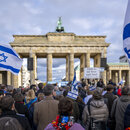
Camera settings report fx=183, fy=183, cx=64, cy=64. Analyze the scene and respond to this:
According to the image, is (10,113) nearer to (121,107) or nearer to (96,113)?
(96,113)

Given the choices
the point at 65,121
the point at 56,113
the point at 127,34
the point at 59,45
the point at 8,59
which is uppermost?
the point at 59,45

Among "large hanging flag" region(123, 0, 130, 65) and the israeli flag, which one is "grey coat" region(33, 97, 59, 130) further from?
the israeli flag

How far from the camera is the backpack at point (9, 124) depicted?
9.81 ft

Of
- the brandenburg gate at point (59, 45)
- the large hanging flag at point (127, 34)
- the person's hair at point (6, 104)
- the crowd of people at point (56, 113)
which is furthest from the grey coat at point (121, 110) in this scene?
the brandenburg gate at point (59, 45)

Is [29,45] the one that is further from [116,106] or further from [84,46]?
[116,106]

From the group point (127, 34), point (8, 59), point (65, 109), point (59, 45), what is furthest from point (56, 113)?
point (59, 45)

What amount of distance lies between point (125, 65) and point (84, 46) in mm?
16733

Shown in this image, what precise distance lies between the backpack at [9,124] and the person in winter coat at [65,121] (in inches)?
19.9

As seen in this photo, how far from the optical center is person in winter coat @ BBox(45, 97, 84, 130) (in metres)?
2.96

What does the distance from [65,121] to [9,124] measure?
92 cm

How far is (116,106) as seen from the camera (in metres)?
5.10

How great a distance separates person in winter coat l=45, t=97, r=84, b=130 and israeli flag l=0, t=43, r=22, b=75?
185 inches

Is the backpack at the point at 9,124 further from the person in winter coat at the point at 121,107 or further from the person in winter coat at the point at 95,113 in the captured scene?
the person in winter coat at the point at 121,107

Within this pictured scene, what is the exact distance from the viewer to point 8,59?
24.3ft
